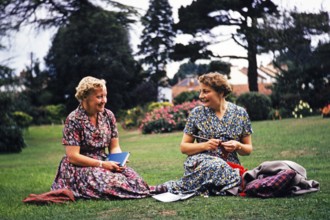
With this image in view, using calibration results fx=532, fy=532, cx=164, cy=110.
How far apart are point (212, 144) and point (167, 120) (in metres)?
15.7

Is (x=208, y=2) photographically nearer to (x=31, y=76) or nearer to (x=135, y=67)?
(x=135, y=67)

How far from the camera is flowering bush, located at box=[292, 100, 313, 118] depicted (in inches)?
859

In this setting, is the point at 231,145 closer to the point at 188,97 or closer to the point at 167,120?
the point at 167,120

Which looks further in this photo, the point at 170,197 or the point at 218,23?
the point at 218,23

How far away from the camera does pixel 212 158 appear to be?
553cm

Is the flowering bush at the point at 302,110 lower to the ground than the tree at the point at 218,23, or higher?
lower

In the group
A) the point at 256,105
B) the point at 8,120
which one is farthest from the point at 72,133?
the point at 256,105

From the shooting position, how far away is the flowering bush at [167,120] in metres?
21.2

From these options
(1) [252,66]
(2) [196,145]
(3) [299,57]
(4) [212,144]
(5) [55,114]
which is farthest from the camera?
(5) [55,114]

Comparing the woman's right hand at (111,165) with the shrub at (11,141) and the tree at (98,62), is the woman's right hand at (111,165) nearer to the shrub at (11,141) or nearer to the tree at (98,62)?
the shrub at (11,141)

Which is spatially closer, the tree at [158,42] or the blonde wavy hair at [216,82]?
the blonde wavy hair at [216,82]

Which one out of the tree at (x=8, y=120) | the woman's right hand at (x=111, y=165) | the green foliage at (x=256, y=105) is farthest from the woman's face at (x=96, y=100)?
the green foliage at (x=256, y=105)

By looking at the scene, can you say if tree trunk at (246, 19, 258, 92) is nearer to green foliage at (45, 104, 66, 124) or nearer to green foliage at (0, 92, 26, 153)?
green foliage at (0, 92, 26, 153)

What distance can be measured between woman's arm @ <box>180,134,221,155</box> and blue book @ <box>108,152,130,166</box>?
0.63 metres
